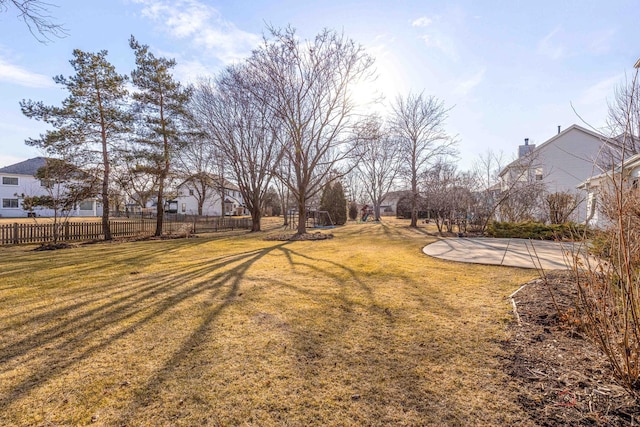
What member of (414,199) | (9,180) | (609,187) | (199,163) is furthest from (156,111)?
(9,180)

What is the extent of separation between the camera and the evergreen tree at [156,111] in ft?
48.3

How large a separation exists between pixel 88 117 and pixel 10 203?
33.8 meters

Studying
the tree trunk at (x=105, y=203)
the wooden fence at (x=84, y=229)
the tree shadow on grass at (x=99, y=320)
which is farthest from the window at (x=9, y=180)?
→ the tree shadow on grass at (x=99, y=320)

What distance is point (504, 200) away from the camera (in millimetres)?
15711

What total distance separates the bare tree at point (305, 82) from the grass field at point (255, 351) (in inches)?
388

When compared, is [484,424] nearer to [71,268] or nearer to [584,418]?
[584,418]

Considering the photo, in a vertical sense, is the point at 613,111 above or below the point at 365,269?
above

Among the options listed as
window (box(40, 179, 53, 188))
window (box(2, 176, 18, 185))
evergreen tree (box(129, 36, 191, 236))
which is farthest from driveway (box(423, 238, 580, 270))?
window (box(2, 176, 18, 185))

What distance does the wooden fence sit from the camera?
39.9ft

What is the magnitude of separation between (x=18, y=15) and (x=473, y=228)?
18.2 m

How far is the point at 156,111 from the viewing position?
15219 mm

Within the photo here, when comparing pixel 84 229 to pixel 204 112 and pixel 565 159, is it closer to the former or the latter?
pixel 204 112

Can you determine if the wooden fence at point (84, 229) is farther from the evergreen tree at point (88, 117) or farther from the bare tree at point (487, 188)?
the bare tree at point (487, 188)

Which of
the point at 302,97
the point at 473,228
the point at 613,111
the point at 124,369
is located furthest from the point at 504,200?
the point at 124,369
